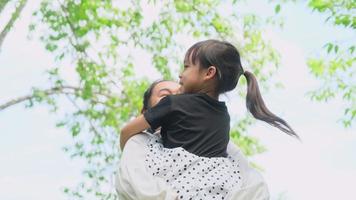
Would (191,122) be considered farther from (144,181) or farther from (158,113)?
(144,181)

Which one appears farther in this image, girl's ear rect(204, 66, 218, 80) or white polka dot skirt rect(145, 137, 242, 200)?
girl's ear rect(204, 66, 218, 80)

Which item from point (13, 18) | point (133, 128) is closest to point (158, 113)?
point (133, 128)

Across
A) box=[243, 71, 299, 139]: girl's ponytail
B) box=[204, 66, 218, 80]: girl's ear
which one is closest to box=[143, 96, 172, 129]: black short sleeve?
box=[204, 66, 218, 80]: girl's ear

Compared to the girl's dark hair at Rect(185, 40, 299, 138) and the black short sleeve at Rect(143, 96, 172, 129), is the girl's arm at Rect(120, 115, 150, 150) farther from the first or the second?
the girl's dark hair at Rect(185, 40, 299, 138)

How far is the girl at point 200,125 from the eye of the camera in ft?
4.73

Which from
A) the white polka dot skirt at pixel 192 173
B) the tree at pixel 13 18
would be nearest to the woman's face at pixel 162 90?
the white polka dot skirt at pixel 192 173

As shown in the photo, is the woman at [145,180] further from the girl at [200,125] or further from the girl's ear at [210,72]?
the girl's ear at [210,72]

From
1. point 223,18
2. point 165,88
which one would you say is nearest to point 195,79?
point 165,88

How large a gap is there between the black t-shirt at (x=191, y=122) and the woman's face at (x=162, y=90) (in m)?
0.18

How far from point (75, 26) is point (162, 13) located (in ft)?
2.97

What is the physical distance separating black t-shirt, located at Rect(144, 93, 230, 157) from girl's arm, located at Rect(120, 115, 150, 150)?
0.02 m

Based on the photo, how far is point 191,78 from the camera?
1.54 m

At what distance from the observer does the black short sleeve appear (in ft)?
4.84

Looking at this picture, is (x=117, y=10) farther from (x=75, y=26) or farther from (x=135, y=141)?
(x=135, y=141)
